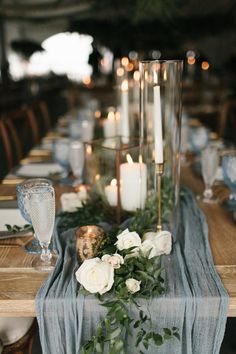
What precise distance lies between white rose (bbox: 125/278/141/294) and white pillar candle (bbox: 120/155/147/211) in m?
0.40

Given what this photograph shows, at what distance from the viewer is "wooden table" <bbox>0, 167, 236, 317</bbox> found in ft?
2.95

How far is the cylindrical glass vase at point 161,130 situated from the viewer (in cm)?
114

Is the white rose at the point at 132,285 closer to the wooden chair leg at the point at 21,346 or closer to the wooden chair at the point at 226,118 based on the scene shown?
the wooden chair leg at the point at 21,346

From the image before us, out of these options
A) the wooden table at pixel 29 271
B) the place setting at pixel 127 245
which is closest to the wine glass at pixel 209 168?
the place setting at pixel 127 245

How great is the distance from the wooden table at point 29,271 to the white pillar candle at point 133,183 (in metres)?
0.21

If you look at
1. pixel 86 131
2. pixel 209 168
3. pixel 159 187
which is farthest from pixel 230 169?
pixel 86 131

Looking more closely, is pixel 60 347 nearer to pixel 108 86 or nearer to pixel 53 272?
pixel 53 272

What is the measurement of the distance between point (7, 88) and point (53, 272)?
888 centimetres

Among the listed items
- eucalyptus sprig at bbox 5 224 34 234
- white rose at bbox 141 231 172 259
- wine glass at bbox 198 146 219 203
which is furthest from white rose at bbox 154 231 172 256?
wine glass at bbox 198 146 219 203

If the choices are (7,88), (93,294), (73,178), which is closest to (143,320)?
(93,294)

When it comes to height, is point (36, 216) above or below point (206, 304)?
above

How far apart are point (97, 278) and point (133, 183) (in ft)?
1.37

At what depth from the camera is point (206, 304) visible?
88cm

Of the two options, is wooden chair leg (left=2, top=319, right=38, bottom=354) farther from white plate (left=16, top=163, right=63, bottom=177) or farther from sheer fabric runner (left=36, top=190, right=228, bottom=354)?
white plate (left=16, top=163, right=63, bottom=177)
